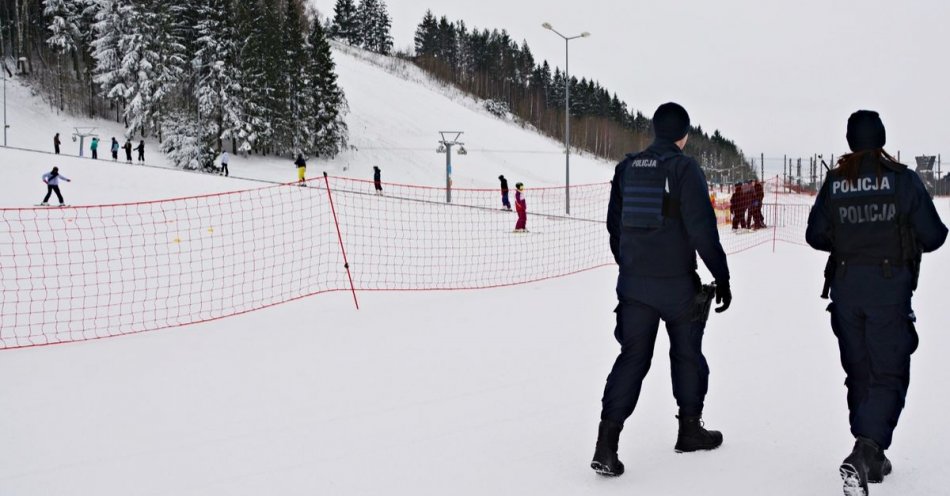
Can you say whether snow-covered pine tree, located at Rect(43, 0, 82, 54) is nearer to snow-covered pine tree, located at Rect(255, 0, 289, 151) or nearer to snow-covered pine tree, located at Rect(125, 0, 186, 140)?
snow-covered pine tree, located at Rect(125, 0, 186, 140)

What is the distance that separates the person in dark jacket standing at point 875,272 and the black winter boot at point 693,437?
776mm

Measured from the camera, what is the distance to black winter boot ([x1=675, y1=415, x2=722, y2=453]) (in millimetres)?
3861

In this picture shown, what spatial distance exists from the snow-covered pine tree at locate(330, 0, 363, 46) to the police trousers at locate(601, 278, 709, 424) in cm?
10340

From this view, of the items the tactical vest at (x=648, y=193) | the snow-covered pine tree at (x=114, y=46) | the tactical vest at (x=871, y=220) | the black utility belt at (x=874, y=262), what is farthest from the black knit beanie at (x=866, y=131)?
the snow-covered pine tree at (x=114, y=46)

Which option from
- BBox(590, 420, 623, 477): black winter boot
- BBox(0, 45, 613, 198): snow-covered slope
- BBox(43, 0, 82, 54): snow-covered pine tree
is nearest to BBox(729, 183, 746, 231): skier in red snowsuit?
BBox(590, 420, 623, 477): black winter boot

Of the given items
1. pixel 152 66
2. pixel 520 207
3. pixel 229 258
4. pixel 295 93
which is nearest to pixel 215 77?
pixel 152 66

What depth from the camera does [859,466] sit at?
10.6 feet

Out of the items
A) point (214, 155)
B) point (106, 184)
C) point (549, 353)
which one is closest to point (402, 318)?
point (549, 353)

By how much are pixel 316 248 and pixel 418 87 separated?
6156 cm

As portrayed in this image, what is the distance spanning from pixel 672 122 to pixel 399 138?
52.4m

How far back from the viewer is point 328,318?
8281 mm

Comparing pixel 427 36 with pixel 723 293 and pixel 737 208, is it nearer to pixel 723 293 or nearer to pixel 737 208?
pixel 737 208

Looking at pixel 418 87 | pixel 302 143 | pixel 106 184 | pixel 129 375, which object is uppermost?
pixel 418 87

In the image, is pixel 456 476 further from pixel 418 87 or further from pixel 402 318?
pixel 418 87
